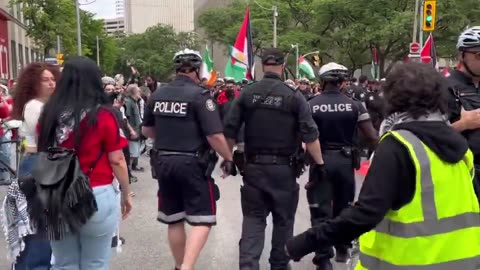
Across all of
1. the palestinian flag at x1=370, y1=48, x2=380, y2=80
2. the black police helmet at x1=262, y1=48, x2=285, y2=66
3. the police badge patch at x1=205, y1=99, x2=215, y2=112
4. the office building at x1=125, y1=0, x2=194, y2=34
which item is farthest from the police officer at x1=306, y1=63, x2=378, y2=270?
the office building at x1=125, y1=0, x2=194, y2=34

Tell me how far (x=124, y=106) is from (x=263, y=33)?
4541cm

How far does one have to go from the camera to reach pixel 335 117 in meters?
5.83

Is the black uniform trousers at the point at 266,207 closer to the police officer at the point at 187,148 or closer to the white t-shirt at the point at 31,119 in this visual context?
the police officer at the point at 187,148

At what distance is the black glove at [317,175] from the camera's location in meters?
5.56

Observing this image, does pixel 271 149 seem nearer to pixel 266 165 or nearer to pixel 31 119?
pixel 266 165

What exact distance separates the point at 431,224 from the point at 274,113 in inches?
109

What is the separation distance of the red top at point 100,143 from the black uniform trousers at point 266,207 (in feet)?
5.32

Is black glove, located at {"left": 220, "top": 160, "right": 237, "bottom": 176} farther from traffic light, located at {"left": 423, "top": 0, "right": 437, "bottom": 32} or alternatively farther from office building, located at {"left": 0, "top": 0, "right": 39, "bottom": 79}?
office building, located at {"left": 0, "top": 0, "right": 39, "bottom": 79}

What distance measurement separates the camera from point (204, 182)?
515cm

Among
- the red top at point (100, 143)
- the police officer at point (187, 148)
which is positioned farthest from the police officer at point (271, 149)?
the red top at point (100, 143)

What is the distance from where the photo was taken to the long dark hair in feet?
12.6

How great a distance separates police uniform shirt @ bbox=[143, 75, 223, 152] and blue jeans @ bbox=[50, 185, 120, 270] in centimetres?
112

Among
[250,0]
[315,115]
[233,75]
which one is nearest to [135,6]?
[250,0]

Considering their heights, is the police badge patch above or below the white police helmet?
below
